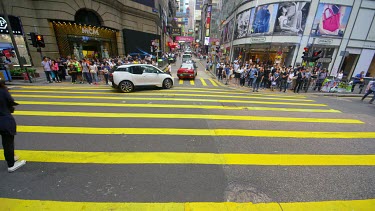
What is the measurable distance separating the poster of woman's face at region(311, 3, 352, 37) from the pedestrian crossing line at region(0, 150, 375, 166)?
86.7 ft

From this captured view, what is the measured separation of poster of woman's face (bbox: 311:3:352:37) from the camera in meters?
22.1

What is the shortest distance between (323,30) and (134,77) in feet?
89.7

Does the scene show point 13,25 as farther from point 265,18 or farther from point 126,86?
point 265,18

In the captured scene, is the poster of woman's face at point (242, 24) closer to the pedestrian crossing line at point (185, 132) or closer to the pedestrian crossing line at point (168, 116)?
the pedestrian crossing line at point (168, 116)

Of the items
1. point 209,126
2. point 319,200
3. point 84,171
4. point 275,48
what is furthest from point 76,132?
point 275,48

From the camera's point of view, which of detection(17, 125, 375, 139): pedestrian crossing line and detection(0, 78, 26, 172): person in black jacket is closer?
detection(0, 78, 26, 172): person in black jacket

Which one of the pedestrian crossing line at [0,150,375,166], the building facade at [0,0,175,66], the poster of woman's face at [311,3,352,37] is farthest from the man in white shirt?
the poster of woman's face at [311,3,352,37]

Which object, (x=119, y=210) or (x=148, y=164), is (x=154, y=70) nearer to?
(x=148, y=164)

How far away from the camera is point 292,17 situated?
2302 centimetres

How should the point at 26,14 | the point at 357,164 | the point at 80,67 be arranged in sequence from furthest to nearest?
the point at 26,14 < the point at 80,67 < the point at 357,164

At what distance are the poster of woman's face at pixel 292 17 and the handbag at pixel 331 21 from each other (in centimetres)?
274

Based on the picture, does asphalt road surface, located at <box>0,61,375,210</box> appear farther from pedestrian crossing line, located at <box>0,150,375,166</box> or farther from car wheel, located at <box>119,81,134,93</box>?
car wheel, located at <box>119,81,134,93</box>

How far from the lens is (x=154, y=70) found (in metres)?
11.1

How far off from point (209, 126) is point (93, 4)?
22.9 metres
